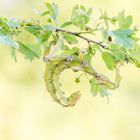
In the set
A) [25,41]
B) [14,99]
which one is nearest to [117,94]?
[14,99]

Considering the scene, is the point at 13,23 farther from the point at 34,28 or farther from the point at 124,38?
the point at 124,38

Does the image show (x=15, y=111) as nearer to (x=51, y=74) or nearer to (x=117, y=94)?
(x=117, y=94)

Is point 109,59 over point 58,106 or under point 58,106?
under

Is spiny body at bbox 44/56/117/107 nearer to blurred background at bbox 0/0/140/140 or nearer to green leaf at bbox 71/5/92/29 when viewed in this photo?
green leaf at bbox 71/5/92/29

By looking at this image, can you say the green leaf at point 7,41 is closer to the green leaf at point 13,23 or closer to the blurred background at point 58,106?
the green leaf at point 13,23

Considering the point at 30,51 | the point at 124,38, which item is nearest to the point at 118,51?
the point at 124,38
